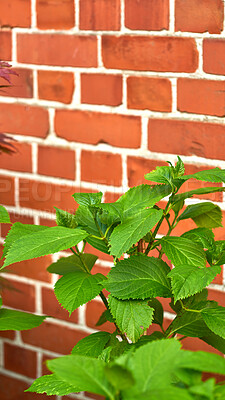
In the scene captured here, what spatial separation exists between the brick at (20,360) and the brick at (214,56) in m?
0.97

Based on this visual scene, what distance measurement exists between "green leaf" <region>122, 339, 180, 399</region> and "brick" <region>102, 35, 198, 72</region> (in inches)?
33.7

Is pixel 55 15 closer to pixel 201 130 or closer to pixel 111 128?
pixel 111 128

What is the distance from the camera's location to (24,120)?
154cm

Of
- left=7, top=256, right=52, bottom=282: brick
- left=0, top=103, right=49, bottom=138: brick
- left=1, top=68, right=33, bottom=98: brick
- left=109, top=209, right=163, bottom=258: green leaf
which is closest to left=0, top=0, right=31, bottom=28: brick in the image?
left=1, top=68, right=33, bottom=98: brick

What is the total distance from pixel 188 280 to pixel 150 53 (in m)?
0.71

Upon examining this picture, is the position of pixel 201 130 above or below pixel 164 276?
above

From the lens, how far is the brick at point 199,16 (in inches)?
46.4

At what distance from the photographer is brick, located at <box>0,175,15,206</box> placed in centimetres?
158

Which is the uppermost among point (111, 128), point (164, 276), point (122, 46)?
point (122, 46)

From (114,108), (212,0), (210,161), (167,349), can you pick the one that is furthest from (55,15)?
(167,349)

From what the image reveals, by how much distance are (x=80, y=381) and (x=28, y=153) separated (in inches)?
43.8

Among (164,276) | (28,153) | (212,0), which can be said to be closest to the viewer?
(164,276)

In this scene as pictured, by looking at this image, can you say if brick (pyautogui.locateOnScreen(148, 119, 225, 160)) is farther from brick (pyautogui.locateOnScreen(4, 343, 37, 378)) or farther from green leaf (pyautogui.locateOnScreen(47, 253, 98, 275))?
brick (pyautogui.locateOnScreen(4, 343, 37, 378))

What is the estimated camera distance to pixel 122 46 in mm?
1323
